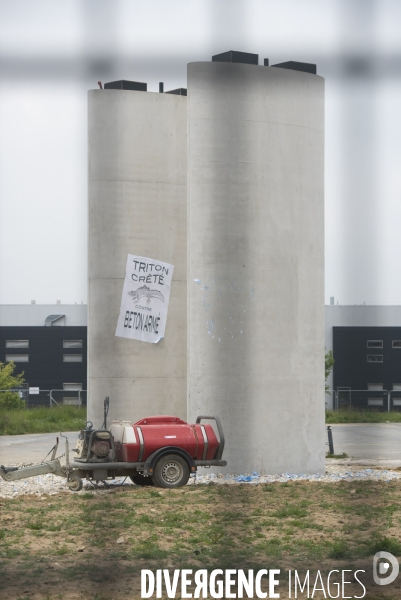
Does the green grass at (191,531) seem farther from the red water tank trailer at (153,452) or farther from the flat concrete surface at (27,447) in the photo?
the flat concrete surface at (27,447)

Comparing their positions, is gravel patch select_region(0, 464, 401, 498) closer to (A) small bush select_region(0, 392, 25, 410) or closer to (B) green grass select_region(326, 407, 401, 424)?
(B) green grass select_region(326, 407, 401, 424)

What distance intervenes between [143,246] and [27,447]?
Result: 7.10 metres

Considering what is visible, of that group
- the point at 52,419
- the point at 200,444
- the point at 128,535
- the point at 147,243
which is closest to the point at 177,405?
the point at 147,243

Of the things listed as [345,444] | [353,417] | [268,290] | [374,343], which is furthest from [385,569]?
[353,417]

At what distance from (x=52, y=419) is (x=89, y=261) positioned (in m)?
12.9

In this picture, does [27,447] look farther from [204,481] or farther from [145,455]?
[145,455]

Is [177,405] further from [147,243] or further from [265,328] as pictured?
[265,328]

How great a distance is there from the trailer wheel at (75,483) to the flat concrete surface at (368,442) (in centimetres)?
612

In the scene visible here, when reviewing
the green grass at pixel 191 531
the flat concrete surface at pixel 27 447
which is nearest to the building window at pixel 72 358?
the flat concrete surface at pixel 27 447

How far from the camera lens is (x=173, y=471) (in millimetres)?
11312

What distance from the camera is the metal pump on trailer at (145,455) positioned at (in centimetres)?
1117

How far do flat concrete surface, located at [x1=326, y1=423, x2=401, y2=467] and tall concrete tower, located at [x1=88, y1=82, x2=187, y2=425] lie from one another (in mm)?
3934

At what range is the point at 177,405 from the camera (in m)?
15.4

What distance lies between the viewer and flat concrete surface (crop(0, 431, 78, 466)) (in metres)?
16.9
